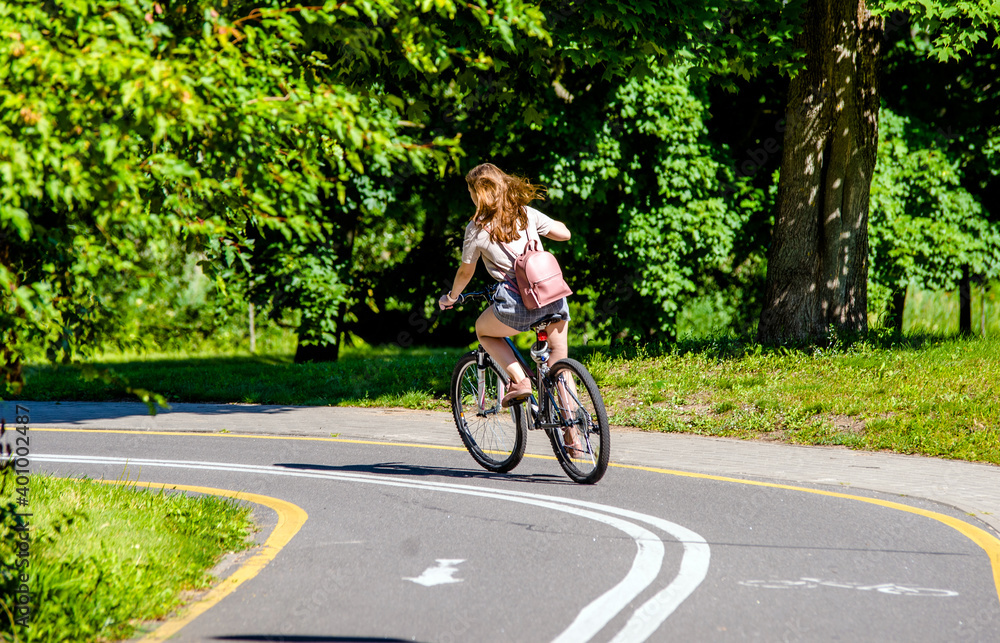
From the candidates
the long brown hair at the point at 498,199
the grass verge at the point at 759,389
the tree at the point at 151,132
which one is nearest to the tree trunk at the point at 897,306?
the grass verge at the point at 759,389

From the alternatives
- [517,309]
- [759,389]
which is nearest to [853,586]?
[517,309]

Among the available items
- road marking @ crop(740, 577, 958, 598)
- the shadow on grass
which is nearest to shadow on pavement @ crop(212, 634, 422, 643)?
road marking @ crop(740, 577, 958, 598)

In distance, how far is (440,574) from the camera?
4832 millimetres

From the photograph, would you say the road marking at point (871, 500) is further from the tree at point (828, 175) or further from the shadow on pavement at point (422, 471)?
the tree at point (828, 175)

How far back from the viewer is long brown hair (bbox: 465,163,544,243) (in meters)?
6.62

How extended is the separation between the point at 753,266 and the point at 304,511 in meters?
16.1

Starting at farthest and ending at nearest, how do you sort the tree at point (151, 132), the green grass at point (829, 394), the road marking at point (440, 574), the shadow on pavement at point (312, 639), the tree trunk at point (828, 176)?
the tree trunk at point (828, 176), the green grass at point (829, 394), the road marking at point (440, 574), the shadow on pavement at point (312, 639), the tree at point (151, 132)

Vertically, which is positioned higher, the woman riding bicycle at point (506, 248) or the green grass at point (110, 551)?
the woman riding bicycle at point (506, 248)

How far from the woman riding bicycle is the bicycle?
8 centimetres

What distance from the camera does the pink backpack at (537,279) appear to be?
6586mm

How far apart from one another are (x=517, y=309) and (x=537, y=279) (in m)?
0.30

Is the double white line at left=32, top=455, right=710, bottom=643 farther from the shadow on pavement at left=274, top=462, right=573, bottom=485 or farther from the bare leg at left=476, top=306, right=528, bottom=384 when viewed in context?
the bare leg at left=476, top=306, right=528, bottom=384

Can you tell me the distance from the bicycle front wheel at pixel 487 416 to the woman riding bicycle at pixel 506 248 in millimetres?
183

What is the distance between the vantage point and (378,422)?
1047cm
